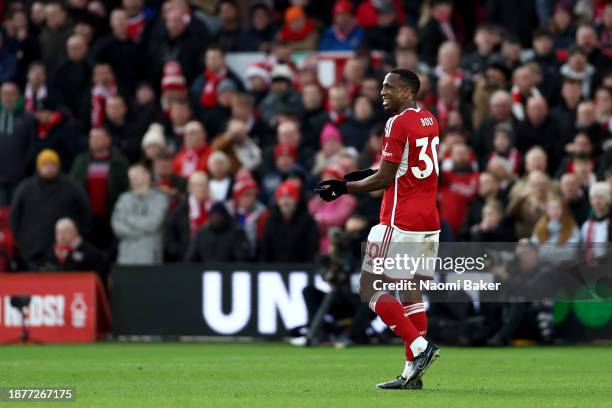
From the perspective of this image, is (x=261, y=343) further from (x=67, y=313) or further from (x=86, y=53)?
(x=86, y=53)

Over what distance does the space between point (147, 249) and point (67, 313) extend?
4.77 feet

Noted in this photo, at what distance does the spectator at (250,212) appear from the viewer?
19.6 metres

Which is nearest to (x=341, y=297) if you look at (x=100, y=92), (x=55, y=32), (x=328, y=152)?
(x=328, y=152)

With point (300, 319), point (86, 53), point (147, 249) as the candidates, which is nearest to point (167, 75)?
point (86, 53)

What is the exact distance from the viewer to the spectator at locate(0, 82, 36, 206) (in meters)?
21.4

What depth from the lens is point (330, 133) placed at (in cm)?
2022

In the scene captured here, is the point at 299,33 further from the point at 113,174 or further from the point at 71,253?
the point at 71,253

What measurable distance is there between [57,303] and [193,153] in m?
3.11

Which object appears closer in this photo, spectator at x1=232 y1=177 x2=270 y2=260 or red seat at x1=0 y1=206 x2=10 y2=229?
spectator at x1=232 y1=177 x2=270 y2=260

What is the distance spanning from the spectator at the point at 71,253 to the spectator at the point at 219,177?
1.84 meters

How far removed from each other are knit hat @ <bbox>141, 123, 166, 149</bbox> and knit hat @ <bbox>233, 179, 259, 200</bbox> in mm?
1638

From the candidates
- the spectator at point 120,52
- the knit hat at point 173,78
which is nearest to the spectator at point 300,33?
the knit hat at point 173,78

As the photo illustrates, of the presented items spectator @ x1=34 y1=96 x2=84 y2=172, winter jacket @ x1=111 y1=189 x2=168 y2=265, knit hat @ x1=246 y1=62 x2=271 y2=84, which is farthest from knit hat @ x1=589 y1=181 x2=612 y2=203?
spectator @ x1=34 y1=96 x2=84 y2=172

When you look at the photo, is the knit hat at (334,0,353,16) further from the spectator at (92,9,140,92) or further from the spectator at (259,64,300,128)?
the spectator at (92,9,140,92)
